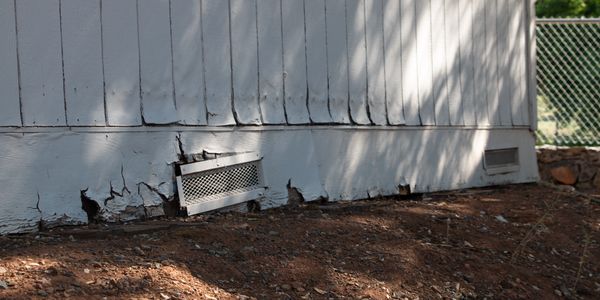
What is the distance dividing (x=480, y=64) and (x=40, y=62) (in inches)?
157

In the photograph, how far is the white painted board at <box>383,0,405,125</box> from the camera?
559 centimetres

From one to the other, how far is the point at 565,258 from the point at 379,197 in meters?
1.43

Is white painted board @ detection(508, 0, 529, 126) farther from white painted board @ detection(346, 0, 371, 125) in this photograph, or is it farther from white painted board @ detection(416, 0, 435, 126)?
white painted board @ detection(346, 0, 371, 125)

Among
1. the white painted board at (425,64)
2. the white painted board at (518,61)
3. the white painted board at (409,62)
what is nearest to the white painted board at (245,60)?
the white painted board at (409,62)

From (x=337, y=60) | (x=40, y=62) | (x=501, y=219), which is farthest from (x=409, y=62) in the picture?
(x=40, y=62)

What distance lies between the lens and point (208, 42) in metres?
4.48

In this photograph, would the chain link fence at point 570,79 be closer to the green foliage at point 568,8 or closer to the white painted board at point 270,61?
the white painted board at point 270,61

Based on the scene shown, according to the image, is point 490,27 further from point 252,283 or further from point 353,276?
point 252,283

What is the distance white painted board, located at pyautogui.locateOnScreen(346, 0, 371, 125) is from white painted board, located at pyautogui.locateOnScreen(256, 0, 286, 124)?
66 centimetres

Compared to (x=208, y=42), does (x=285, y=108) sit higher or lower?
lower

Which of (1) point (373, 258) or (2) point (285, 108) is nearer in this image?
(1) point (373, 258)

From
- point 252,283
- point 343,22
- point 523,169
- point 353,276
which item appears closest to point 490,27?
point 523,169

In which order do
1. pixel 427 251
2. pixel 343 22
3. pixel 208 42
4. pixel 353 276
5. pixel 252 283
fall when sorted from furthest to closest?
pixel 343 22 → pixel 208 42 → pixel 427 251 → pixel 353 276 → pixel 252 283

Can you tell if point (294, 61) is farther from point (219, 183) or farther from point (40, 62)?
point (40, 62)
